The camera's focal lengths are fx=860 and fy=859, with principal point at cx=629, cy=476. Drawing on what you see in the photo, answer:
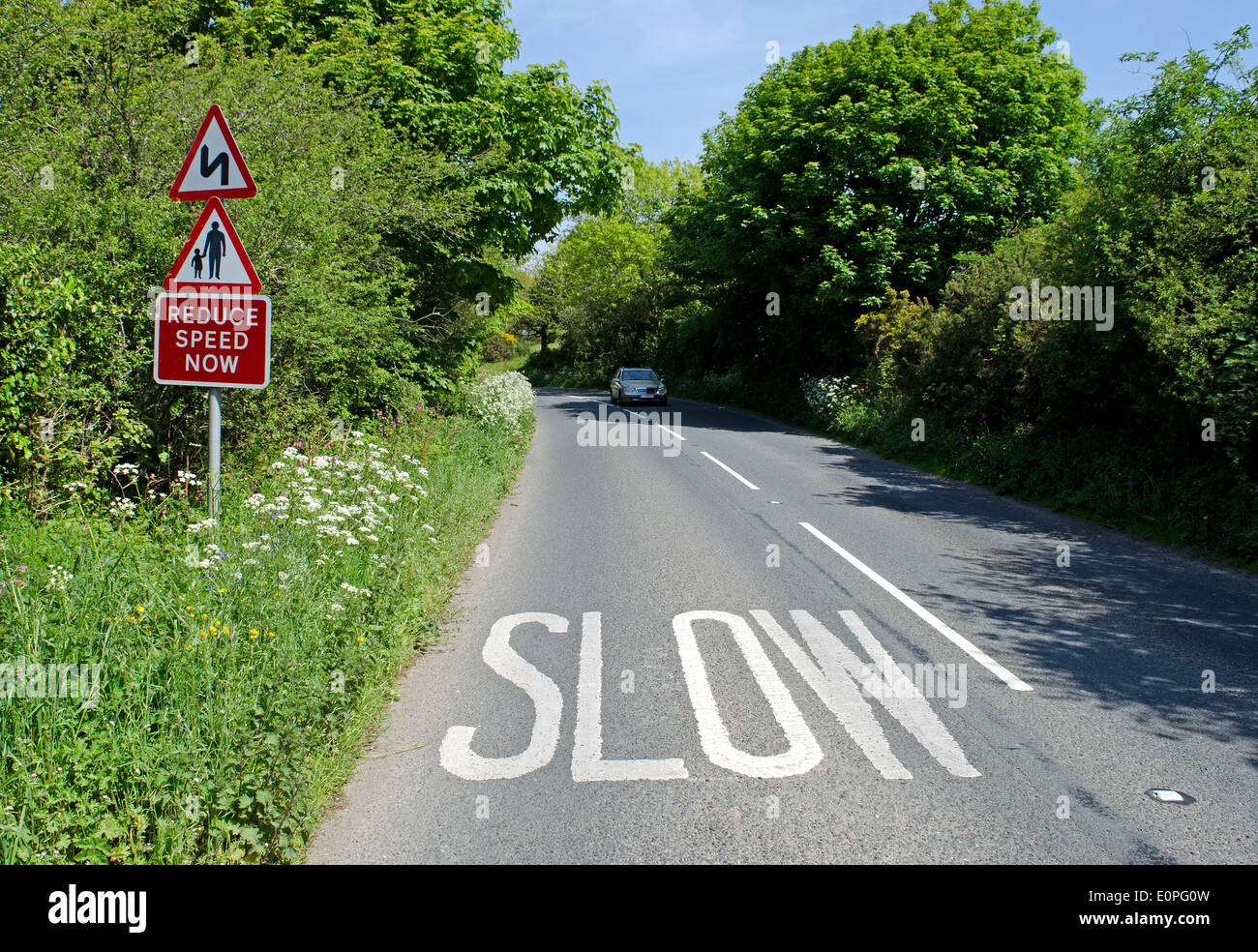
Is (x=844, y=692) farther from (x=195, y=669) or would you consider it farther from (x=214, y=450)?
(x=214, y=450)

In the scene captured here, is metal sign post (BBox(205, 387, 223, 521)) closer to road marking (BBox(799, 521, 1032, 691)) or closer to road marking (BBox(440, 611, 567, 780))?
road marking (BBox(440, 611, 567, 780))

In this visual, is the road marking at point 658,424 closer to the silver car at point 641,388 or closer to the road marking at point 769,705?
the silver car at point 641,388

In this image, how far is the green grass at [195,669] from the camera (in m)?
3.23

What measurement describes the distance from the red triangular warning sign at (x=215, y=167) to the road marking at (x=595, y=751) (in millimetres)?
3658

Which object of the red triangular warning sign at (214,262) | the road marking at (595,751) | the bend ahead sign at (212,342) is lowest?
the road marking at (595,751)

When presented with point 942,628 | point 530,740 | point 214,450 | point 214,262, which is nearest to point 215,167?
point 214,262

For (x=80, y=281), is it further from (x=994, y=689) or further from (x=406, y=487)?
(x=994, y=689)

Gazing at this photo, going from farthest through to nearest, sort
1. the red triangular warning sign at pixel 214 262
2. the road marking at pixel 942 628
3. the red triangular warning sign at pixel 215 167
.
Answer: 1. the road marking at pixel 942 628
2. the red triangular warning sign at pixel 215 167
3. the red triangular warning sign at pixel 214 262

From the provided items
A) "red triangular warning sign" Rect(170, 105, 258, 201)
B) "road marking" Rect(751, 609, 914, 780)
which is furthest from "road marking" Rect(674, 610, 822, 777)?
"red triangular warning sign" Rect(170, 105, 258, 201)

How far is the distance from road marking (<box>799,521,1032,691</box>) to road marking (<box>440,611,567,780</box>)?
288 centimetres

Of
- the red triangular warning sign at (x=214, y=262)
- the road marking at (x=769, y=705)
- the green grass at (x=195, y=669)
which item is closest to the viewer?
the green grass at (x=195, y=669)

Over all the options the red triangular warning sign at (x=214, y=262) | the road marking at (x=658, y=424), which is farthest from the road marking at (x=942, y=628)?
the road marking at (x=658, y=424)

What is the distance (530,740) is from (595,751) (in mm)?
372
